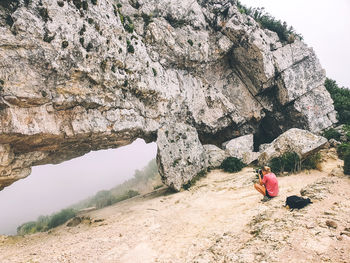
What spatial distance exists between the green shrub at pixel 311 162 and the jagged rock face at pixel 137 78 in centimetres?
839

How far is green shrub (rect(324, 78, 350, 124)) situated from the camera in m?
20.4

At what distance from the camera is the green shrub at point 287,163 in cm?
1312

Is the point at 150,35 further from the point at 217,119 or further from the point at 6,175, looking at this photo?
the point at 6,175

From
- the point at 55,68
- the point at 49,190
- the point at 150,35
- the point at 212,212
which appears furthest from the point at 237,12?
the point at 49,190

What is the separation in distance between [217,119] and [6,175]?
16801 mm

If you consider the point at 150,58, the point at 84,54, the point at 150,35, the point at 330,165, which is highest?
the point at 150,35

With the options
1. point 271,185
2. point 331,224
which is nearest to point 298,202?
point 331,224

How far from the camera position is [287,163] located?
43.9 ft

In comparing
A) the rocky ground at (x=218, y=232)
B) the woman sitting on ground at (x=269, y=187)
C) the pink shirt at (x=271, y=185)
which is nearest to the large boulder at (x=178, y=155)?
the rocky ground at (x=218, y=232)

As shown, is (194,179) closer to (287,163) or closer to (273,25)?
(287,163)

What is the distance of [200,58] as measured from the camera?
18.6m

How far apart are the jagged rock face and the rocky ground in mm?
5336

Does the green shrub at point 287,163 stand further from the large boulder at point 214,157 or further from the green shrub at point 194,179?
the green shrub at point 194,179

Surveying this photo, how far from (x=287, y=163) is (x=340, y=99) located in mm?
14166
